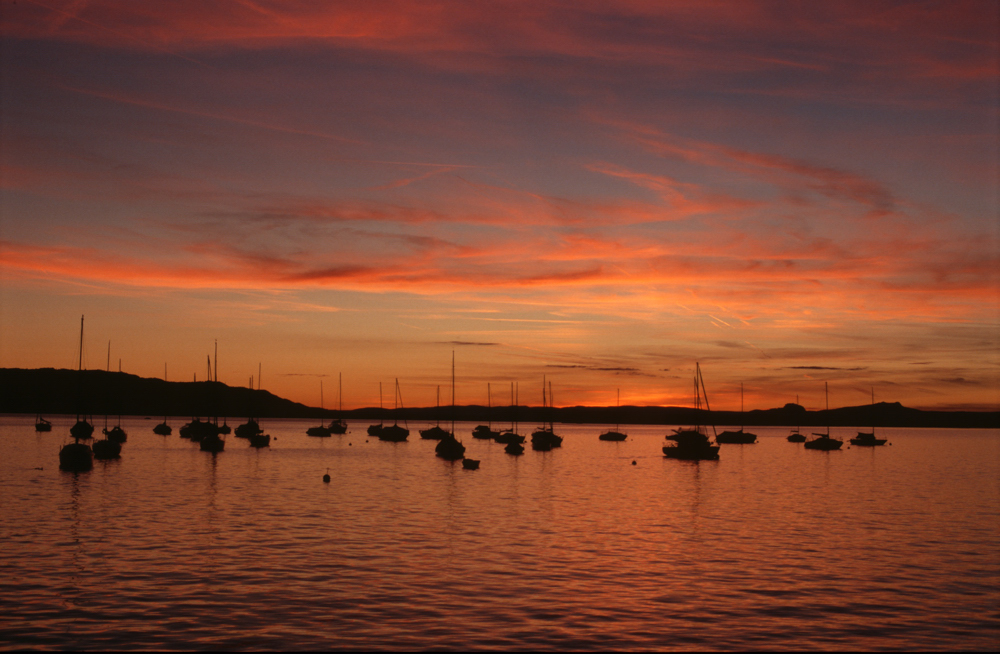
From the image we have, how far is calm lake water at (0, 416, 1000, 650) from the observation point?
23.2 metres

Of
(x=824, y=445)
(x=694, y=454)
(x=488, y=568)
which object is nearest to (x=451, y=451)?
(x=694, y=454)

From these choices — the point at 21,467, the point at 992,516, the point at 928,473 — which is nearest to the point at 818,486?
the point at 992,516

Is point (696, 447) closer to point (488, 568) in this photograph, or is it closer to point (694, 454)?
point (694, 454)

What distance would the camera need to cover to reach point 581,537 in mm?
41594

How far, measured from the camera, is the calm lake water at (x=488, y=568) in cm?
2320

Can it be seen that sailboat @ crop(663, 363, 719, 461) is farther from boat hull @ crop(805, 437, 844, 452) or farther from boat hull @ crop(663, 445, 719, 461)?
boat hull @ crop(805, 437, 844, 452)

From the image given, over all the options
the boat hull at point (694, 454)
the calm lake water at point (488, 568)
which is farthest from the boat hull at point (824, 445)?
the calm lake water at point (488, 568)

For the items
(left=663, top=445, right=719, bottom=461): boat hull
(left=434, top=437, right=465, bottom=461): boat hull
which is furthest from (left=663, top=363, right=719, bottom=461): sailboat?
(left=434, top=437, right=465, bottom=461): boat hull

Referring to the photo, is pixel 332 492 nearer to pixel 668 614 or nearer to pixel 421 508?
pixel 421 508

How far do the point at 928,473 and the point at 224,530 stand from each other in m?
91.7

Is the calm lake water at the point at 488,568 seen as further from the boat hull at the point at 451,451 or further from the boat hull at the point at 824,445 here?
the boat hull at the point at 824,445

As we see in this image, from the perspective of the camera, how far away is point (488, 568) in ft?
108

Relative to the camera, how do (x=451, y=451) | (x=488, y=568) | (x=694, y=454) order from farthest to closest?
1. (x=694, y=454)
2. (x=451, y=451)
3. (x=488, y=568)

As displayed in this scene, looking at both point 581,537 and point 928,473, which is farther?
point 928,473
